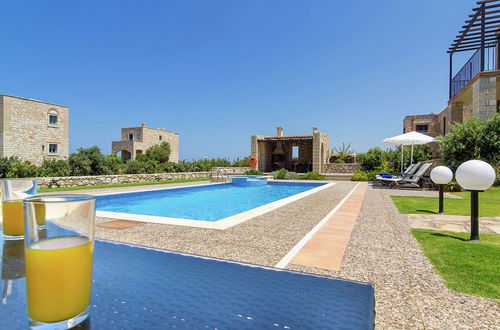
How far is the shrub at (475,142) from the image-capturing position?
10.5 meters

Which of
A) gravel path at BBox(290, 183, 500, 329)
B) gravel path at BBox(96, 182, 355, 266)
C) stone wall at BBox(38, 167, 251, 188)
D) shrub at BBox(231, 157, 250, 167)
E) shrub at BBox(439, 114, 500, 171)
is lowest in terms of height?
gravel path at BBox(290, 183, 500, 329)

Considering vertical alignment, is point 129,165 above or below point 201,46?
below

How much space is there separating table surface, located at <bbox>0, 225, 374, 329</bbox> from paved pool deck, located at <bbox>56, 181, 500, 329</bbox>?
1553 millimetres

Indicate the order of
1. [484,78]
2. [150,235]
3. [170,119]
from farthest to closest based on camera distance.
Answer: [170,119] < [484,78] < [150,235]

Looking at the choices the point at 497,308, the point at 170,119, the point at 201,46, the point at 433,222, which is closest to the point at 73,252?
the point at 497,308

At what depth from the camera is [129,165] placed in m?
15.1

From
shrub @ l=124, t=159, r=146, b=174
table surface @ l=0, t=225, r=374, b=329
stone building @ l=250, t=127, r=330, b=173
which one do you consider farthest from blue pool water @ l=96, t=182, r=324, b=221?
stone building @ l=250, t=127, r=330, b=173

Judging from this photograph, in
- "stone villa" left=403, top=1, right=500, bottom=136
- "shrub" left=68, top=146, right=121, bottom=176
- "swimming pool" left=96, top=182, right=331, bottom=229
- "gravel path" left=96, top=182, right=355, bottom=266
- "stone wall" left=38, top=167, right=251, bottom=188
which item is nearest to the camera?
"gravel path" left=96, top=182, right=355, bottom=266

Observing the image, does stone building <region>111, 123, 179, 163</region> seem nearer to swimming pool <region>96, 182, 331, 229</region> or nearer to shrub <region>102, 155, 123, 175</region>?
shrub <region>102, 155, 123, 175</region>

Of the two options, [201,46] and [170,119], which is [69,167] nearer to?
[201,46]

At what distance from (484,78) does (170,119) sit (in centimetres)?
4773

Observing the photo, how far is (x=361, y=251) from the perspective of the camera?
3465mm

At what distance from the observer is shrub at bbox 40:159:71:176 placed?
12312 mm

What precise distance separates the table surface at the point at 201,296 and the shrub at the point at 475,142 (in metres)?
13.1
